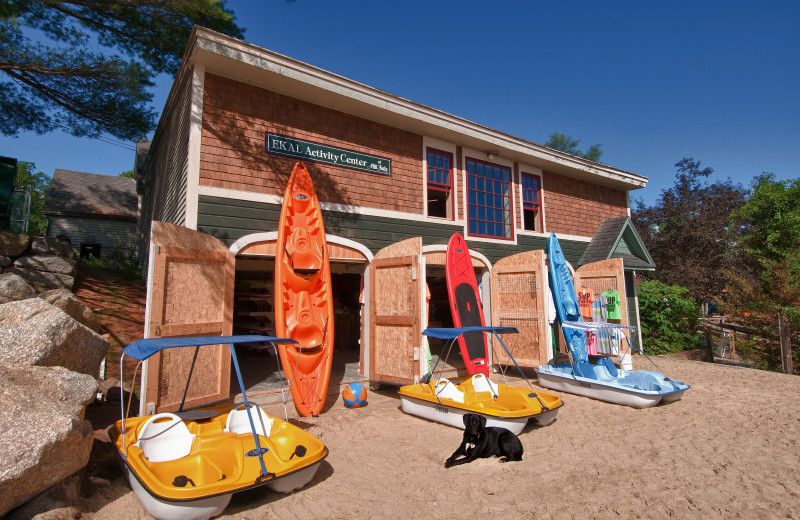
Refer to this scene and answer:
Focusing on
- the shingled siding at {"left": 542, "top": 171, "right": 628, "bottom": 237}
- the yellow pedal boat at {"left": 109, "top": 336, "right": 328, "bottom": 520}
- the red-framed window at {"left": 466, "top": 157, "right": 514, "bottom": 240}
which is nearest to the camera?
the yellow pedal boat at {"left": 109, "top": 336, "right": 328, "bottom": 520}

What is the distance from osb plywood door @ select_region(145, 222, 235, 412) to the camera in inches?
198

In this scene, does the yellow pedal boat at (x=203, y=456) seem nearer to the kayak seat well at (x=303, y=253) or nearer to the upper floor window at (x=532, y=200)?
the kayak seat well at (x=303, y=253)

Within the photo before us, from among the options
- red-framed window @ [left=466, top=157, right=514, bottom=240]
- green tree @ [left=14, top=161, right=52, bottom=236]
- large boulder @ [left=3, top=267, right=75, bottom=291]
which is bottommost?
large boulder @ [left=3, top=267, right=75, bottom=291]

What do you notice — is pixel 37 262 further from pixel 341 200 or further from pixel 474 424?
pixel 474 424

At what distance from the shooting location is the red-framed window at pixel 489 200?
9.59 metres

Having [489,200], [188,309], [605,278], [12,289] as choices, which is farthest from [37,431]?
[605,278]

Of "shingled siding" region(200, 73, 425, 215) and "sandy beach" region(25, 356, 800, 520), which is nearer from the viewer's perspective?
"sandy beach" region(25, 356, 800, 520)

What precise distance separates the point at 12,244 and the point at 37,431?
7.65 metres

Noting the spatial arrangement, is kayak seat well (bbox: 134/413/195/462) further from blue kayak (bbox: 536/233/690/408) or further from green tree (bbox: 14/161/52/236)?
green tree (bbox: 14/161/52/236)

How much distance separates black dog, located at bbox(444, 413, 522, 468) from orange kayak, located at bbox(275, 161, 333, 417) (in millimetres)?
2346

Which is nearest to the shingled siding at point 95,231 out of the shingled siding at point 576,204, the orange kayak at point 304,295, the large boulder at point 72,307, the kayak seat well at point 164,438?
the large boulder at point 72,307

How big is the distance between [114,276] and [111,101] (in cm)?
459

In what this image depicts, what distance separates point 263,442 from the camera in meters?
3.69

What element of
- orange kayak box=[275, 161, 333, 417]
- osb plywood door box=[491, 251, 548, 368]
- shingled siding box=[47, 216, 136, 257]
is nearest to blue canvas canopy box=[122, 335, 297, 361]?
orange kayak box=[275, 161, 333, 417]
